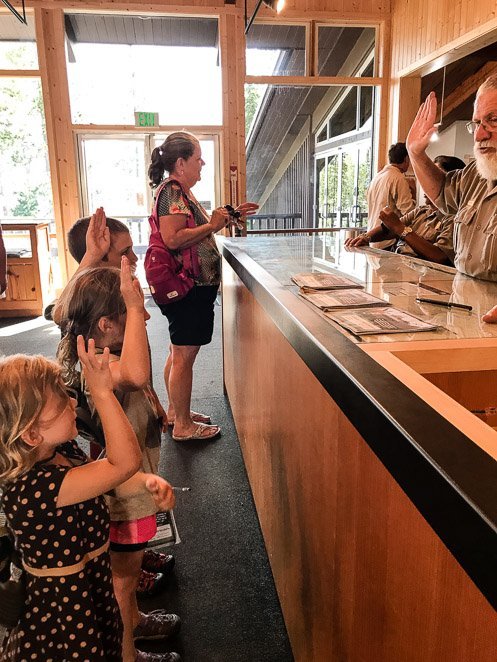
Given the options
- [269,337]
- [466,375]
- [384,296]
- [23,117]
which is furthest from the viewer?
[23,117]

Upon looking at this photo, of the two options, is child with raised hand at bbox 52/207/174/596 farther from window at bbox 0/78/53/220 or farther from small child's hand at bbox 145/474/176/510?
window at bbox 0/78/53/220

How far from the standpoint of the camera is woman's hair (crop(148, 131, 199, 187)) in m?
2.60

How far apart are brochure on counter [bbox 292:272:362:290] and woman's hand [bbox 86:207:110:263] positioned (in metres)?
0.65

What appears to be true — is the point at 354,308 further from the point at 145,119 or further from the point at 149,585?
the point at 145,119

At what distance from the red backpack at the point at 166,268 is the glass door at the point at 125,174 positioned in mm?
4431

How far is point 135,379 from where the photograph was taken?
1336 millimetres

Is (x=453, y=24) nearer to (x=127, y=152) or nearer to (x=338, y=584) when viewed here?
(x=127, y=152)

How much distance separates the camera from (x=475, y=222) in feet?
6.66

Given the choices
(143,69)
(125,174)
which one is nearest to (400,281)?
(125,174)

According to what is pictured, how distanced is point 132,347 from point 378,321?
0.60m

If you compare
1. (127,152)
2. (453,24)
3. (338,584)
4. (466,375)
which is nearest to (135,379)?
(338,584)

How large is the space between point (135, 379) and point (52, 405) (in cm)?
33

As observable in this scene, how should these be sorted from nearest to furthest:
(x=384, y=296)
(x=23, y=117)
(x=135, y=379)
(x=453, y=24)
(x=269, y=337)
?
(x=135, y=379) < (x=384, y=296) < (x=269, y=337) < (x=453, y=24) < (x=23, y=117)

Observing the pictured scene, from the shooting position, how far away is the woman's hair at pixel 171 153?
2.60m
